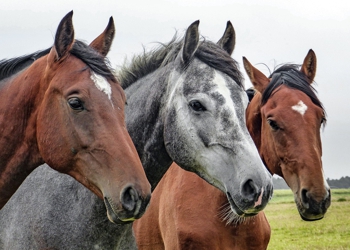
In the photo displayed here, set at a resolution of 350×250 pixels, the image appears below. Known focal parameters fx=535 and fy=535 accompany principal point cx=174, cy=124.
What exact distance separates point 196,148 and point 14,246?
2.08 meters

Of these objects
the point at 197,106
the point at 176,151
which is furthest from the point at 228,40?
the point at 176,151

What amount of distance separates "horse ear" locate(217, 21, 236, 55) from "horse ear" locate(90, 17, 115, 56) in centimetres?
150

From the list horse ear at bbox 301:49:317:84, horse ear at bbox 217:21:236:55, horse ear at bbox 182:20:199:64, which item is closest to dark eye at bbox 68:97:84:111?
horse ear at bbox 182:20:199:64

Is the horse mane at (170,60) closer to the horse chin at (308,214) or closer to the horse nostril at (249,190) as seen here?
the horse nostril at (249,190)

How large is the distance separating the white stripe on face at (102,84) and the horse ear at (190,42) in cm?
138

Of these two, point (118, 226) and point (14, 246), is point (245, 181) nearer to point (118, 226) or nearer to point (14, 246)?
point (118, 226)

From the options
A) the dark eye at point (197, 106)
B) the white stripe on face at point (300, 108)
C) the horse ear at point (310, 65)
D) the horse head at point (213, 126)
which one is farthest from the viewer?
the horse ear at point (310, 65)

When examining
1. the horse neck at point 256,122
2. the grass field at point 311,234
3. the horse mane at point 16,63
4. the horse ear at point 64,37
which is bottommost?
the grass field at point 311,234

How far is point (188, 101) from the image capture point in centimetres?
522

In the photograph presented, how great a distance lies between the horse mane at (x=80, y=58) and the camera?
14.5 ft

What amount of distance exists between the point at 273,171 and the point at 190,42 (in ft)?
7.04

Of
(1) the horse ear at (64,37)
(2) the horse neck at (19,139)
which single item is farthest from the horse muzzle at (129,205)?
(1) the horse ear at (64,37)

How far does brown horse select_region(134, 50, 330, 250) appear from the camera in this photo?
20.0ft

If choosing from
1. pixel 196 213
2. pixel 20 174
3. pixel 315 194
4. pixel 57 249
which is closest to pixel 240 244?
pixel 196 213
